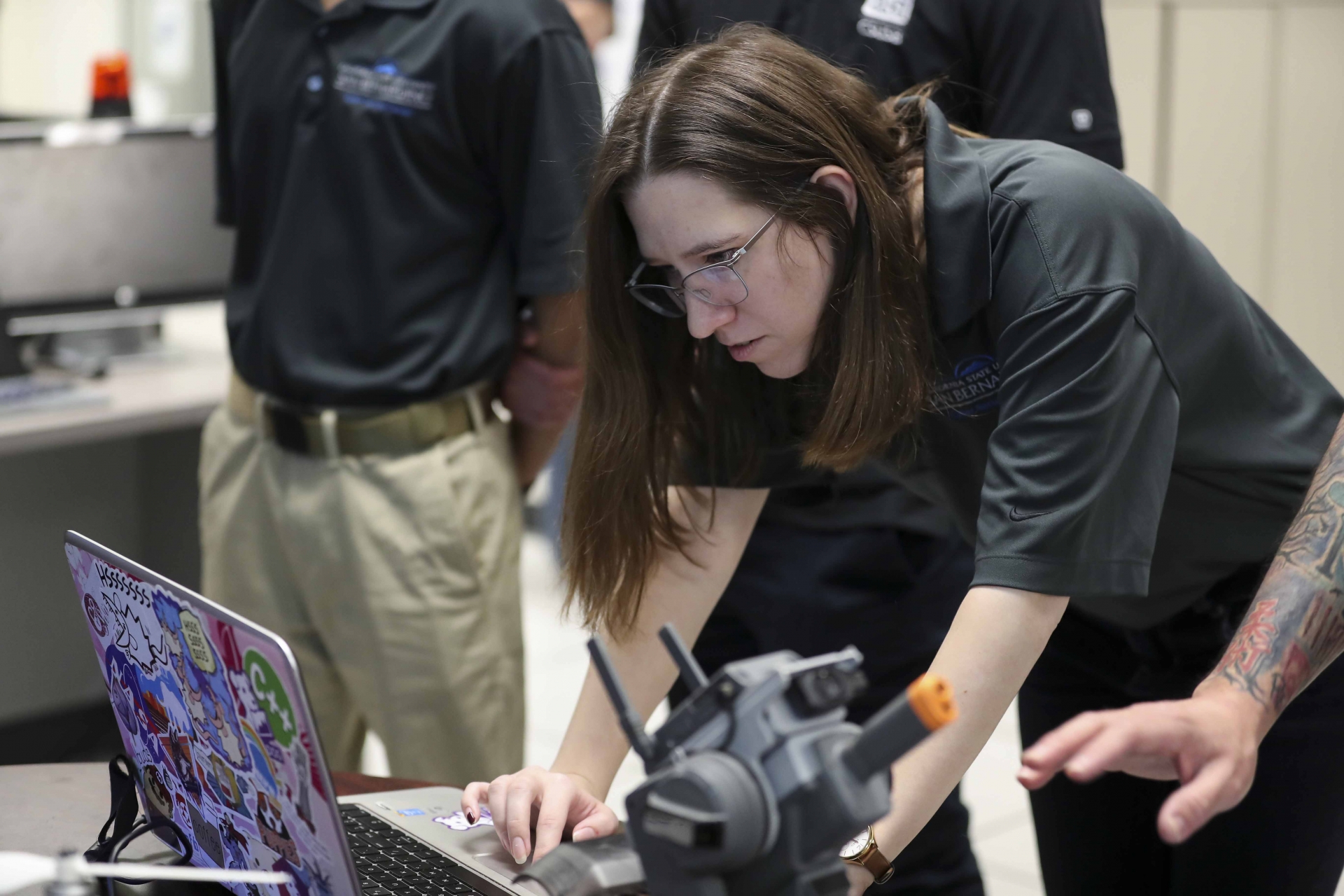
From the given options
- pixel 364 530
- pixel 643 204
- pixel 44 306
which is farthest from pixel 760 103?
pixel 44 306

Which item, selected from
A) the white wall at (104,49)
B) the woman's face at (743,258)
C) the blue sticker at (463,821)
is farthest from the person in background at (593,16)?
the white wall at (104,49)

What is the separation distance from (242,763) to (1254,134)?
2.69 metres

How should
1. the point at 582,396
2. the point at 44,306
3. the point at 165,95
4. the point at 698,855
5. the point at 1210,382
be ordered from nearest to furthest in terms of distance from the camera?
the point at 698,855, the point at 1210,382, the point at 582,396, the point at 44,306, the point at 165,95

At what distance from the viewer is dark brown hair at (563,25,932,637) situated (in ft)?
3.61

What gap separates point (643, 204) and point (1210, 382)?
47cm

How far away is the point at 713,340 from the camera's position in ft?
4.25

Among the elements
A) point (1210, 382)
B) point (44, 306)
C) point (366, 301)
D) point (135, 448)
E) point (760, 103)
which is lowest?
point (135, 448)

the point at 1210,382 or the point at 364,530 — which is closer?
the point at 1210,382

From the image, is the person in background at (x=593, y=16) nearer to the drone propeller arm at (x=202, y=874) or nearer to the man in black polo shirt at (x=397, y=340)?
the man in black polo shirt at (x=397, y=340)

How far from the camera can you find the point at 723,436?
1.34 meters

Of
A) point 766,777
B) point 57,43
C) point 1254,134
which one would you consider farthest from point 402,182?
point 57,43

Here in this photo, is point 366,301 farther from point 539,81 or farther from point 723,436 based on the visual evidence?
point 723,436

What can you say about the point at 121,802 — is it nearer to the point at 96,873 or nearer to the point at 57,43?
the point at 96,873

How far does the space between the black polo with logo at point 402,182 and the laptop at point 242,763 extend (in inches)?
32.3
